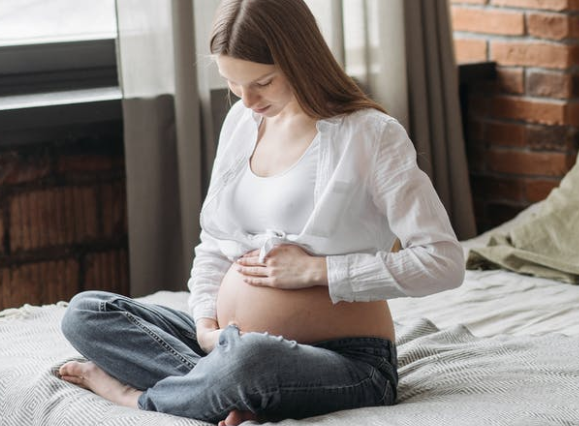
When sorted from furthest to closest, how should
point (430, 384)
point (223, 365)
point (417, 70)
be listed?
1. point (417, 70)
2. point (430, 384)
3. point (223, 365)

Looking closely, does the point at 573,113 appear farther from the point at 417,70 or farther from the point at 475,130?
the point at 417,70

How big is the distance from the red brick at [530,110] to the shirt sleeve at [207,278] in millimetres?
1521

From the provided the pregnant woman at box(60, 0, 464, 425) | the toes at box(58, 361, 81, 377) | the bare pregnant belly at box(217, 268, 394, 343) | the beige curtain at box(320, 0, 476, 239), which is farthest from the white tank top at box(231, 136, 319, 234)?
the beige curtain at box(320, 0, 476, 239)

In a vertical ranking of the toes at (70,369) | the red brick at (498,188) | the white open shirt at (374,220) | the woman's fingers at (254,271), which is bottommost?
the toes at (70,369)

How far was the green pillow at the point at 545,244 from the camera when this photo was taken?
2.48 m

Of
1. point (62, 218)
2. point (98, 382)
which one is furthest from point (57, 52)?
point (98, 382)

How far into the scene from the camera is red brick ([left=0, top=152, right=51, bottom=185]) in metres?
2.54

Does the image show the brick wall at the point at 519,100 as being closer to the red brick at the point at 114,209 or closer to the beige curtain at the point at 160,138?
the beige curtain at the point at 160,138

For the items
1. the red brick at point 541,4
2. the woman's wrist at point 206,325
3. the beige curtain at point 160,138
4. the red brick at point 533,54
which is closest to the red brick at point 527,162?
the red brick at point 533,54

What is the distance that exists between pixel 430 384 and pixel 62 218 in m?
1.22

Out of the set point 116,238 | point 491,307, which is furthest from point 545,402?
point 116,238

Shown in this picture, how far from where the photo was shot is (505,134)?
3.20 meters

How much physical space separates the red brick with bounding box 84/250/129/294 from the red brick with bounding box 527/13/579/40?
1.30 meters

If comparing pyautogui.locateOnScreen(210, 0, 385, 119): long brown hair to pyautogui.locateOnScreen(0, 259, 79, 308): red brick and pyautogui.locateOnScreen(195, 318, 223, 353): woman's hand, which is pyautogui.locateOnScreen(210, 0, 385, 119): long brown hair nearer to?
pyautogui.locateOnScreen(195, 318, 223, 353): woman's hand
